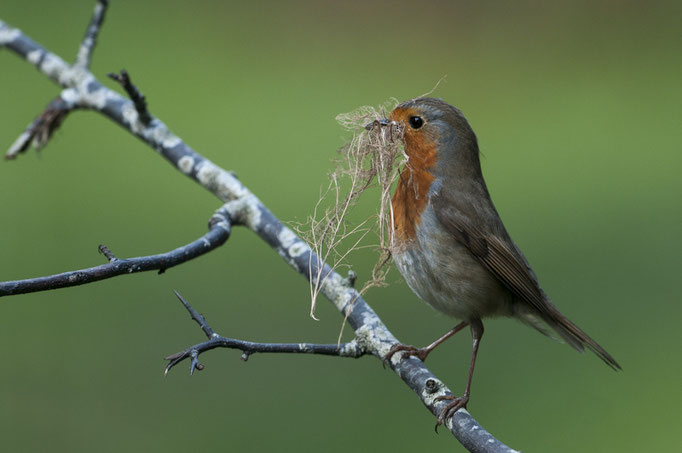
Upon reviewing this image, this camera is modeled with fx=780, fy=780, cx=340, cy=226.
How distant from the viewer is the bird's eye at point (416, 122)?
2.74 meters

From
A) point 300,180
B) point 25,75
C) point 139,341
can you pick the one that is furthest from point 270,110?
point 139,341

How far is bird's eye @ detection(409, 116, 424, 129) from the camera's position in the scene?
2.74m

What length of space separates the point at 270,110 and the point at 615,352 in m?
4.21

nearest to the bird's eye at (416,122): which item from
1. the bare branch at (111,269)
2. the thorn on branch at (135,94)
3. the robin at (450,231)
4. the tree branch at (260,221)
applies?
the robin at (450,231)

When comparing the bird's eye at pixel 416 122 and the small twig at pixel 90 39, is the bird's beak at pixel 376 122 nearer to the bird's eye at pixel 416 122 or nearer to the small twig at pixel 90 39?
the bird's eye at pixel 416 122

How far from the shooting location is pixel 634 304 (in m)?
5.35

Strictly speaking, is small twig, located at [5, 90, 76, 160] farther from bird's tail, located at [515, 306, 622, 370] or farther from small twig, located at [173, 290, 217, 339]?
bird's tail, located at [515, 306, 622, 370]

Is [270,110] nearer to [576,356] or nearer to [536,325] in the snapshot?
[576,356]

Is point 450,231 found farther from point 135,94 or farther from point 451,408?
point 135,94

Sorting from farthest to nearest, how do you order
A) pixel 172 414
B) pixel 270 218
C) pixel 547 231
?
pixel 547 231
pixel 172 414
pixel 270 218

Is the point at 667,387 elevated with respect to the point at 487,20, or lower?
lower

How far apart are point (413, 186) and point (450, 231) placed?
0.22m

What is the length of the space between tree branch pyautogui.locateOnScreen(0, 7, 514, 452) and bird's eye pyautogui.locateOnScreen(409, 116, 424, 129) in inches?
23.0

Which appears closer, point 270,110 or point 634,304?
point 634,304
